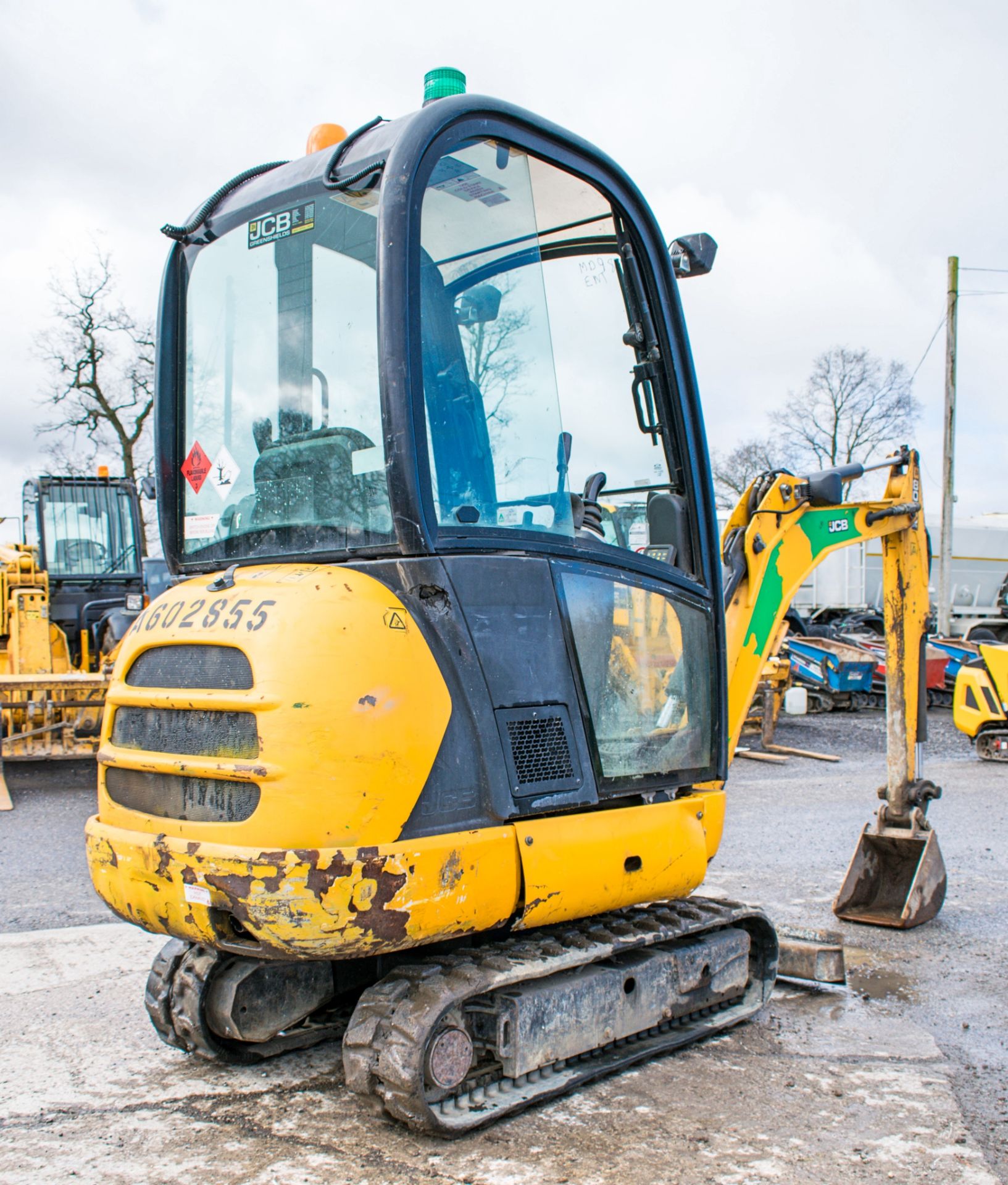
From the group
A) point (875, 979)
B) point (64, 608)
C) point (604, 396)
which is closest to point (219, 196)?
point (604, 396)

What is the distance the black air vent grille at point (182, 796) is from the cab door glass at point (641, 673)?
3.53ft

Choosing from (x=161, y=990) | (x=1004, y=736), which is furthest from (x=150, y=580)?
(x=1004, y=736)

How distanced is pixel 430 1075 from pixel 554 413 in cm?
189

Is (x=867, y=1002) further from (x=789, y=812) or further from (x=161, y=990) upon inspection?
(x=789, y=812)

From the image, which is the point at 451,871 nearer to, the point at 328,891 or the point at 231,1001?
the point at 328,891

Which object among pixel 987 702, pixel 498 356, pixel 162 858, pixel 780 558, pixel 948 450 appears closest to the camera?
pixel 162 858

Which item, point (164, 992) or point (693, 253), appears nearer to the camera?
→ point (164, 992)

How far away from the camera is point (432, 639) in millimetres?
3041

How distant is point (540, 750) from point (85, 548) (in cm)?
1047

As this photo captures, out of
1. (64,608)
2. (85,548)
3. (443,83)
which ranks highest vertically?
(443,83)

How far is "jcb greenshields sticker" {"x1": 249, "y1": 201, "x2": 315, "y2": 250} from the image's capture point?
11.1ft

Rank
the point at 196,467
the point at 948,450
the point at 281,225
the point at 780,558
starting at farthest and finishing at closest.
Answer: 1. the point at 948,450
2. the point at 780,558
3. the point at 196,467
4. the point at 281,225

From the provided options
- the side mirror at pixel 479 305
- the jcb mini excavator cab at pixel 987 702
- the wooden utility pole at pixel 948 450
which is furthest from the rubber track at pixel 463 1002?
the wooden utility pole at pixel 948 450

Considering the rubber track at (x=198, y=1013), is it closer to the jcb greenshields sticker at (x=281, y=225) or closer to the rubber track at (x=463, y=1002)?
the rubber track at (x=463, y=1002)
